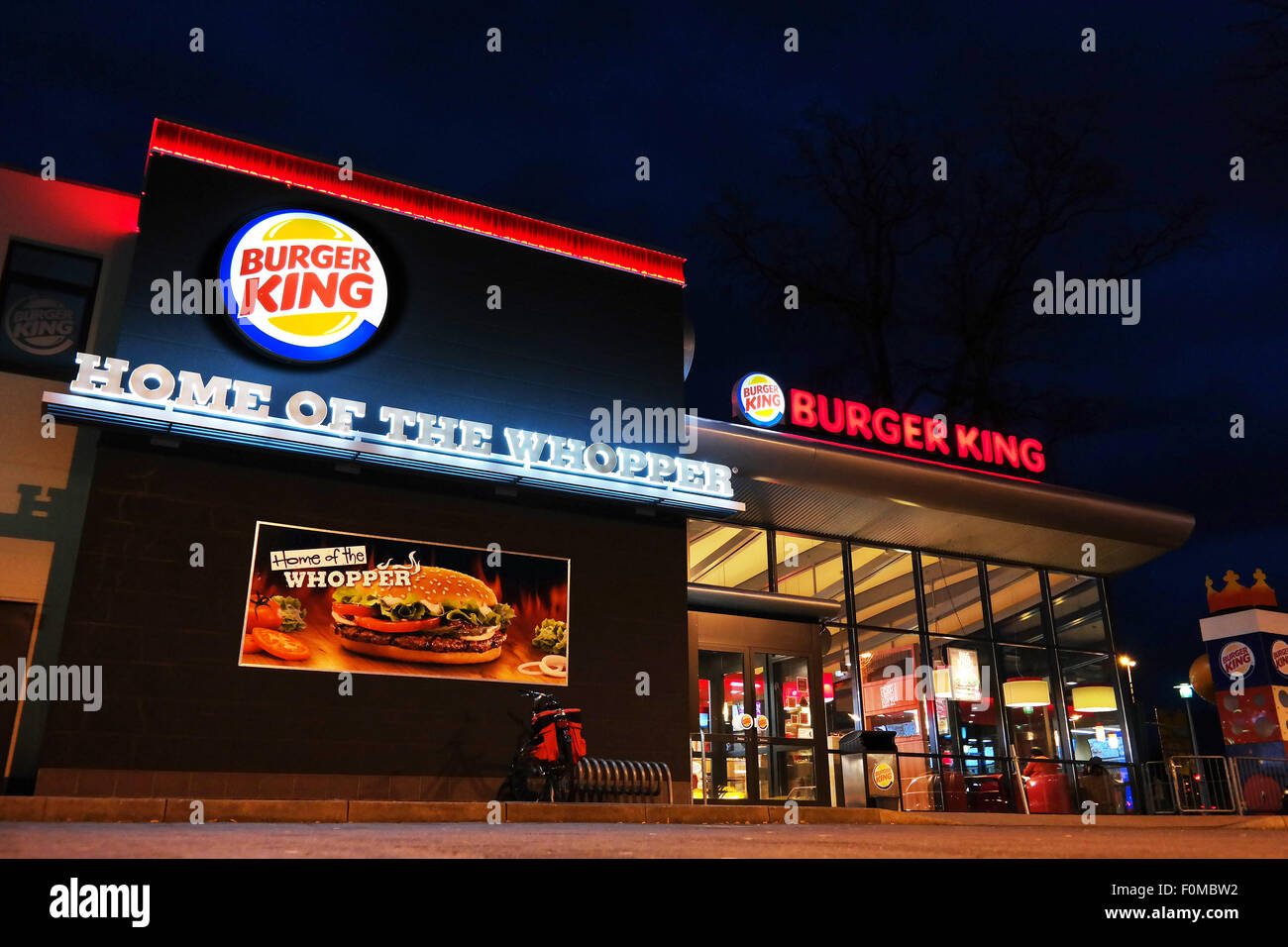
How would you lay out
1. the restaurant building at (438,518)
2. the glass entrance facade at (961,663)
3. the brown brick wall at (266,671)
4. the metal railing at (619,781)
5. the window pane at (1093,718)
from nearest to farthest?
1. the brown brick wall at (266,671)
2. the restaurant building at (438,518)
3. the metal railing at (619,781)
4. the glass entrance facade at (961,663)
5. the window pane at (1093,718)

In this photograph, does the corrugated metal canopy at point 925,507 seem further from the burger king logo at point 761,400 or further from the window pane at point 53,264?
the window pane at point 53,264

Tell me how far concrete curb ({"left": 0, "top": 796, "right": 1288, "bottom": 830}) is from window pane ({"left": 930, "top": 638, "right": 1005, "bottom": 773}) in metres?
5.05

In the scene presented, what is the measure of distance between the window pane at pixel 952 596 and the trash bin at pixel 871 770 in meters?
5.08

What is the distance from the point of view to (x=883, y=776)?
1407 cm

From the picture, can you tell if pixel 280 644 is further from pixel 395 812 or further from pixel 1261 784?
pixel 1261 784

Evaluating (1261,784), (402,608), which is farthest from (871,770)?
(402,608)

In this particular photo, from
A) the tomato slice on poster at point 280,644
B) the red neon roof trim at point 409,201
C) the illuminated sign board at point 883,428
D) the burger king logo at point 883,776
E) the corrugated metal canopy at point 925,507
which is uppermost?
the red neon roof trim at point 409,201

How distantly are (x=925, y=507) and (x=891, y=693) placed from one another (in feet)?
12.4

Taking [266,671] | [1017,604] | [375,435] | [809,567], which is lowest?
[266,671]

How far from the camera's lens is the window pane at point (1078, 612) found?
20391 mm

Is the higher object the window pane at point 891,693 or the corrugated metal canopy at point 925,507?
the corrugated metal canopy at point 925,507

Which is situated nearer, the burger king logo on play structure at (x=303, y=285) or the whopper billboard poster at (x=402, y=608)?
the whopper billboard poster at (x=402, y=608)

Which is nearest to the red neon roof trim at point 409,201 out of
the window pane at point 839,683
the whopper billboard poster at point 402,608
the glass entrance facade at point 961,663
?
the glass entrance facade at point 961,663
